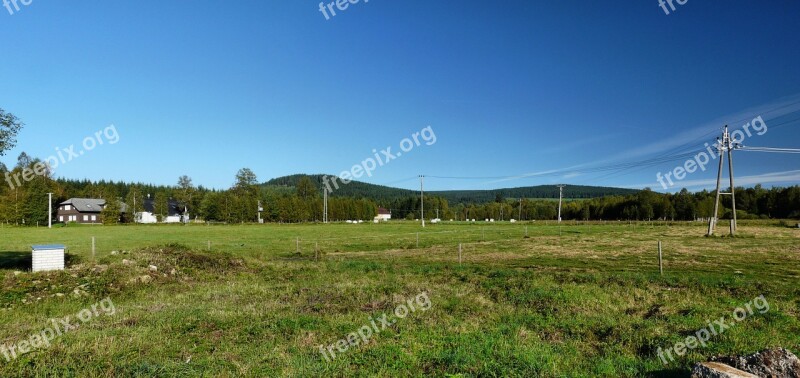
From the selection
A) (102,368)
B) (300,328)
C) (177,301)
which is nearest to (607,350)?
(300,328)

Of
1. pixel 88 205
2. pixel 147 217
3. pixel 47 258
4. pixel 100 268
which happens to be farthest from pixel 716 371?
pixel 147 217

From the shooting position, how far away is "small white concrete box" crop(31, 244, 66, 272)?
57.9 feet

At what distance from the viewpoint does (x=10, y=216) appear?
8375cm

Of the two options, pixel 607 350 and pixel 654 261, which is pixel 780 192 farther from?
pixel 607 350

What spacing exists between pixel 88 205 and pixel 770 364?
139 m

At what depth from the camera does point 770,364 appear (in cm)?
616

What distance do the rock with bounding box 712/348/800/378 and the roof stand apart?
132 metres

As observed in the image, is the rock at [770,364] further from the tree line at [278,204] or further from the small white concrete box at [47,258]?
the tree line at [278,204]

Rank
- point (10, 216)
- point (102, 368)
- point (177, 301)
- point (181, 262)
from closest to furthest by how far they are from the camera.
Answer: point (102, 368)
point (177, 301)
point (181, 262)
point (10, 216)

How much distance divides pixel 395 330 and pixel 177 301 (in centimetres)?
828

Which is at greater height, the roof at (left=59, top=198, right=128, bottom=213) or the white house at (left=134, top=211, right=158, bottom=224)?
the roof at (left=59, top=198, right=128, bottom=213)

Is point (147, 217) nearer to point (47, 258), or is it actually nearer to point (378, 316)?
point (47, 258)

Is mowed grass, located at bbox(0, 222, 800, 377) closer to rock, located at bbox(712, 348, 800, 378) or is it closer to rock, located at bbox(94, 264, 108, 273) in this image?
rock, located at bbox(94, 264, 108, 273)

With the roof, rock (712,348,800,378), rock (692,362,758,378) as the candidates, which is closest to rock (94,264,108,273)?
rock (692,362,758,378)
